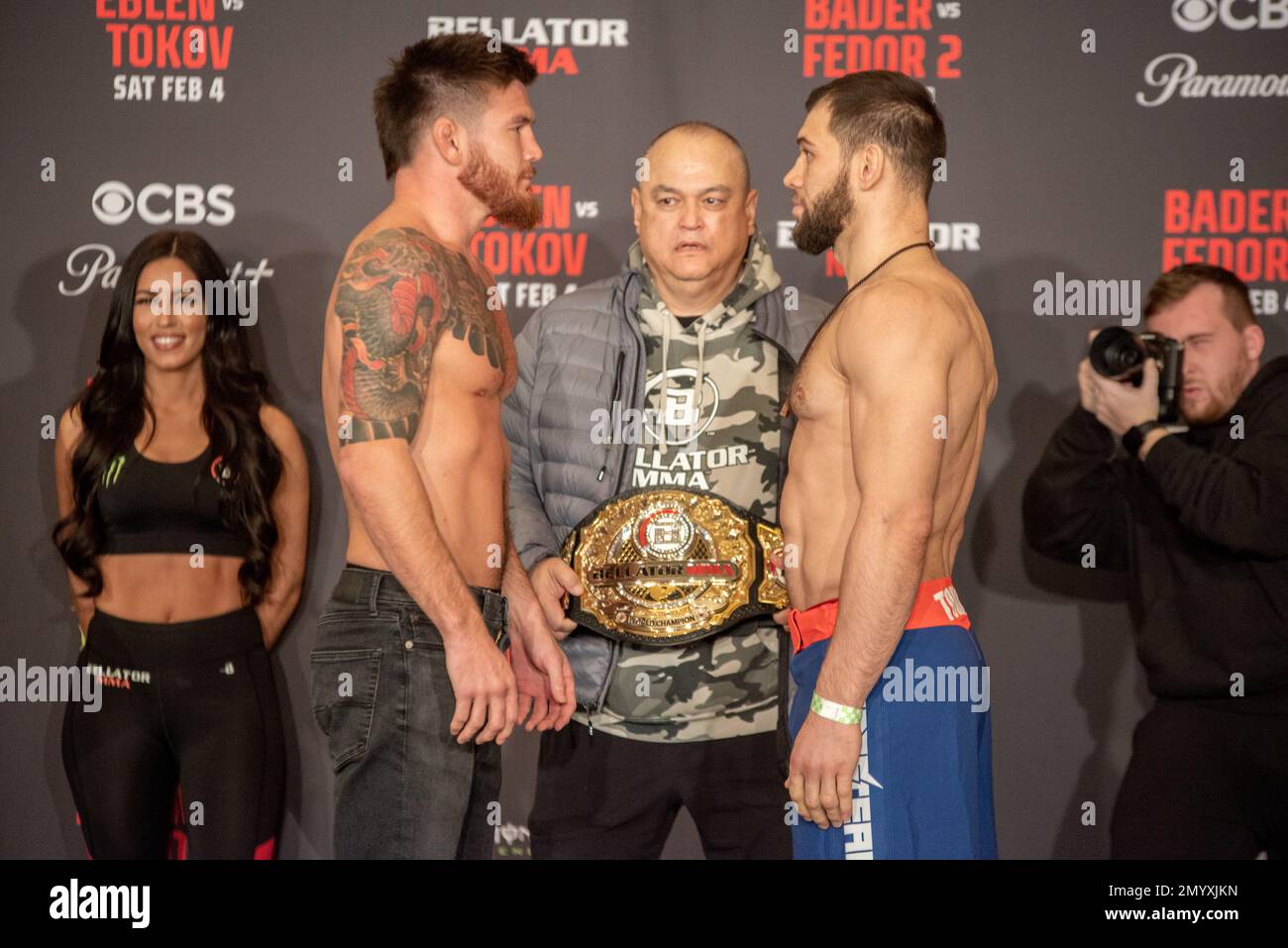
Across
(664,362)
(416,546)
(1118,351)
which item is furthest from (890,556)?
(1118,351)

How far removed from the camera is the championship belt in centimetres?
295

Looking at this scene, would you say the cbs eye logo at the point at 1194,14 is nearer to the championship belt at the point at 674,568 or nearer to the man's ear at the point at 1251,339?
the man's ear at the point at 1251,339

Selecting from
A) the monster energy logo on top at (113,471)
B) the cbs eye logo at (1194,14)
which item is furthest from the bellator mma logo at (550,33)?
the cbs eye logo at (1194,14)

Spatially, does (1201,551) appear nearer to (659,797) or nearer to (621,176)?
(659,797)

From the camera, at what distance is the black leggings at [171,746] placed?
3234 mm

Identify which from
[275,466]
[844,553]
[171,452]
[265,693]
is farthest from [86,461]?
[844,553]

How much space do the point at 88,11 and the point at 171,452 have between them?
1308 mm

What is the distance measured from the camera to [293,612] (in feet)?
11.9

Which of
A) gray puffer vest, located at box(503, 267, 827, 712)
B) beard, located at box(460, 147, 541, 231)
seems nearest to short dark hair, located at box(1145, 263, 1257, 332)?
gray puffer vest, located at box(503, 267, 827, 712)

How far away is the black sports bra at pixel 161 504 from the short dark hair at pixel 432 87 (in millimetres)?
980

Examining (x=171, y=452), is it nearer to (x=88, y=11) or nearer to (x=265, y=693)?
(x=265, y=693)

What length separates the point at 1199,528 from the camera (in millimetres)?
3115

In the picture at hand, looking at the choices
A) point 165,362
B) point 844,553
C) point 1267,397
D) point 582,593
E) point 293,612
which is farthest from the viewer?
point 293,612

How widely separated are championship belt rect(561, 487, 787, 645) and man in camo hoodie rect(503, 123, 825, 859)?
0.06 meters
